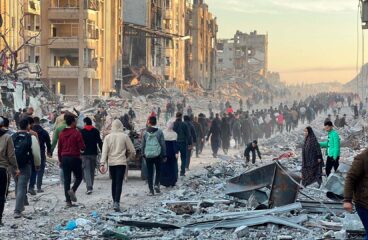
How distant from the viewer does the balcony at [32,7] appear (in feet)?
194

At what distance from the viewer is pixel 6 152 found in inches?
438

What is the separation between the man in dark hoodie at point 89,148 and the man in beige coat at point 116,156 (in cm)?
192

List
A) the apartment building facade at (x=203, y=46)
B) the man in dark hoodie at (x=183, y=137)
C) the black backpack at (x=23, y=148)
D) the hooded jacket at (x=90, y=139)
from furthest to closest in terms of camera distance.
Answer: the apartment building facade at (x=203, y=46) → the man in dark hoodie at (x=183, y=137) → the hooded jacket at (x=90, y=139) → the black backpack at (x=23, y=148)

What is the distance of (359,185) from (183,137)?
41.3ft

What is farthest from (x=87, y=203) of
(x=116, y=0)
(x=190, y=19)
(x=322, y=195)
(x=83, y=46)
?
(x=190, y=19)

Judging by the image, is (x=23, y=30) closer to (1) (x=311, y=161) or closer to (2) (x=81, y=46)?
(2) (x=81, y=46)

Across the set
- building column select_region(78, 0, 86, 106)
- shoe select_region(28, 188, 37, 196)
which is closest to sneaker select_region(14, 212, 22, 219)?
shoe select_region(28, 188, 37, 196)

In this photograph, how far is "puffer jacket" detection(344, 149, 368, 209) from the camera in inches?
284

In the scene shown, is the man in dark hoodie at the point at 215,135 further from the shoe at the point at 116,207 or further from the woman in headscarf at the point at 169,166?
the shoe at the point at 116,207

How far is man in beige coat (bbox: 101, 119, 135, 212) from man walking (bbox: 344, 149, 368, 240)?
257 inches

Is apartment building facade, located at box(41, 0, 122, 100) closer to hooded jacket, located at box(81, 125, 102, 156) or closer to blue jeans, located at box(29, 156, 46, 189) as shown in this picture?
blue jeans, located at box(29, 156, 46, 189)

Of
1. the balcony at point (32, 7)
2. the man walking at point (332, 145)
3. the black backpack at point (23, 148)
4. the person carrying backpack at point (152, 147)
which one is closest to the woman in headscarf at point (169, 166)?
the person carrying backpack at point (152, 147)

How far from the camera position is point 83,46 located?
63.5 meters

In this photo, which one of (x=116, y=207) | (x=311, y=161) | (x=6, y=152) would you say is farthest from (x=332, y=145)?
(x=6, y=152)
